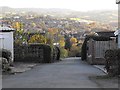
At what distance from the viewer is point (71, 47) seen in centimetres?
9162

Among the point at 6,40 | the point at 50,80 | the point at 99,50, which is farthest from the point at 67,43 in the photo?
the point at 50,80

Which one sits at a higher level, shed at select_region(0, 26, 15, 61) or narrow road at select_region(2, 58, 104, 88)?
shed at select_region(0, 26, 15, 61)

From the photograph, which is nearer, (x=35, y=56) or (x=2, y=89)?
(x=2, y=89)

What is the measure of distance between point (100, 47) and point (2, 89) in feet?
83.1

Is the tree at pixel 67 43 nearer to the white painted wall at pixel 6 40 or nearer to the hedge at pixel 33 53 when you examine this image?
the hedge at pixel 33 53

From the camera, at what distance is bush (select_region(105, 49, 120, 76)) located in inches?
816

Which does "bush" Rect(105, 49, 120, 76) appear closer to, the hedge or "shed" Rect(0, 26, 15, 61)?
"shed" Rect(0, 26, 15, 61)

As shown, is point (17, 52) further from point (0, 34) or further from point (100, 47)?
point (100, 47)

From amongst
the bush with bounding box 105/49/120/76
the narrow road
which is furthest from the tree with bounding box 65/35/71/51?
the bush with bounding box 105/49/120/76

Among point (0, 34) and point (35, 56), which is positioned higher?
point (0, 34)

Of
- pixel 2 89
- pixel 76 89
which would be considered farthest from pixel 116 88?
pixel 2 89

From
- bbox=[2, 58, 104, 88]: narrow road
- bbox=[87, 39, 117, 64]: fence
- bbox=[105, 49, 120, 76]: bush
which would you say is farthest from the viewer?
bbox=[87, 39, 117, 64]: fence

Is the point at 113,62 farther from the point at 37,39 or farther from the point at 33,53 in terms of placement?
the point at 37,39

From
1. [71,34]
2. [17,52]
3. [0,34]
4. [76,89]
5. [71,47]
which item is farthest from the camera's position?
[71,34]
